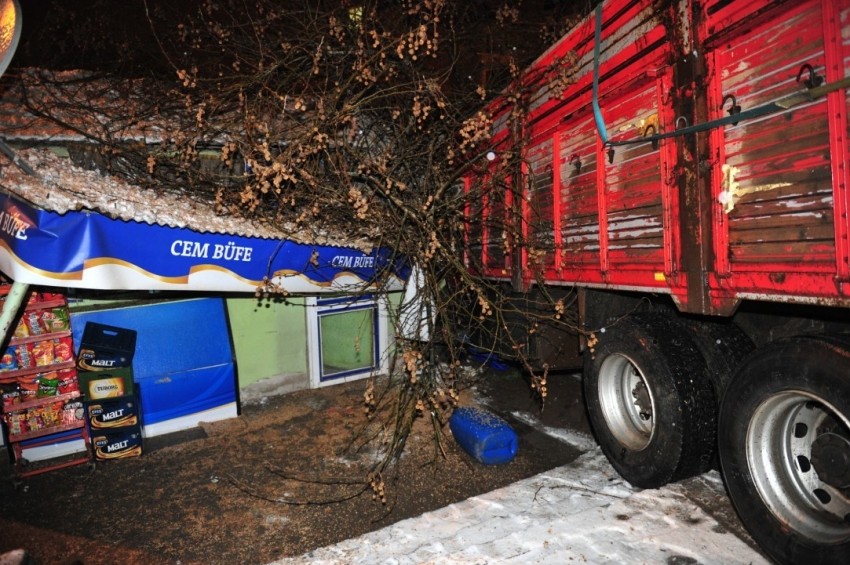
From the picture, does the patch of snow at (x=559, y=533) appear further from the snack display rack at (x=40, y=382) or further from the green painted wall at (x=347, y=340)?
the green painted wall at (x=347, y=340)

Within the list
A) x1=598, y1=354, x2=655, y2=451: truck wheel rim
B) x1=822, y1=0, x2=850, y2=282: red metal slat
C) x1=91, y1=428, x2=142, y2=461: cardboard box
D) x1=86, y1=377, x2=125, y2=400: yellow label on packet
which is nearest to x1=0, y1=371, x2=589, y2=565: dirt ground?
x1=91, y1=428, x2=142, y2=461: cardboard box

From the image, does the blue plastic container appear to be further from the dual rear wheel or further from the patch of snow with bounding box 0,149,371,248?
the patch of snow with bounding box 0,149,371,248

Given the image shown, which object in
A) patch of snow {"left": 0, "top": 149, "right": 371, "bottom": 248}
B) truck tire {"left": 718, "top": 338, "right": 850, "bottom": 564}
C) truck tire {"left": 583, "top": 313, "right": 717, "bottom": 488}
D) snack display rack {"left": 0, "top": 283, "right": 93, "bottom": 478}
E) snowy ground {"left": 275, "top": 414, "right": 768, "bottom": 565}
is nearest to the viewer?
truck tire {"left": 718, "top": 338, "right": 850, "bottom": 564}

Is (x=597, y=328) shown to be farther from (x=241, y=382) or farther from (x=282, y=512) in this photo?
(x=241, y=382)

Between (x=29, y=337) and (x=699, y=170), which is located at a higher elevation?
(x=699, y=170)

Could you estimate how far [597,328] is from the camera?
4.36m

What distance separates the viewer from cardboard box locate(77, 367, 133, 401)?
4902mm

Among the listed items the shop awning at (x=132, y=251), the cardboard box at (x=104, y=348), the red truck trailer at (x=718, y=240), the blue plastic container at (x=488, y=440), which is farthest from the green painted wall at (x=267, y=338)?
the red truck trailer at (x=718, y=240)

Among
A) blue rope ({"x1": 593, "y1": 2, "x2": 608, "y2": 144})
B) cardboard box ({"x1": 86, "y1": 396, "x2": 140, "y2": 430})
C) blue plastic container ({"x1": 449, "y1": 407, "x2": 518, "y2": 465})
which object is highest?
blue rope ({"x1": 593, "y1": 2, "x2": 608, "y2": 144})

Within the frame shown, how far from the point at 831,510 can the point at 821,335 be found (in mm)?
1078

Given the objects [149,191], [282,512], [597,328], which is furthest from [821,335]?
[149,191]

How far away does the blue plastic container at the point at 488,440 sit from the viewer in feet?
15.3

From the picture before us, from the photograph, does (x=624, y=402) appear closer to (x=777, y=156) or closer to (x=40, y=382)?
(x=777, y=156)

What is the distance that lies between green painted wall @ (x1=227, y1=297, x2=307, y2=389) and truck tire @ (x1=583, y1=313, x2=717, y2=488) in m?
4.59
